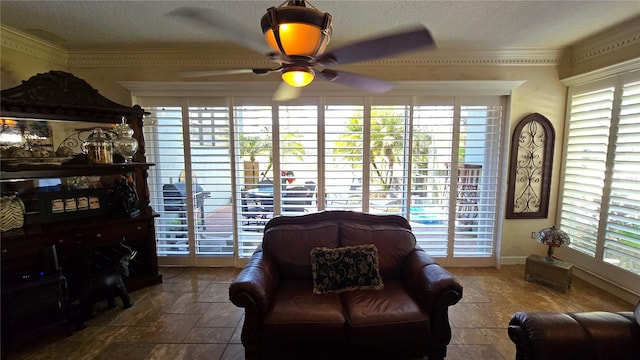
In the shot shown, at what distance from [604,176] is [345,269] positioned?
3.00 metres

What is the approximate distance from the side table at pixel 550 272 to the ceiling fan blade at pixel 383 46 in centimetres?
303

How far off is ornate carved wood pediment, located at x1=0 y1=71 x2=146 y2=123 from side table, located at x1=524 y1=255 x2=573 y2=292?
4.86 meters

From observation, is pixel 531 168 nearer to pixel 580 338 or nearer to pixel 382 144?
pixel 382 144

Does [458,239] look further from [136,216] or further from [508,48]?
[136,216]

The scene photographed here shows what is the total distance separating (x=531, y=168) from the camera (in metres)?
3.46

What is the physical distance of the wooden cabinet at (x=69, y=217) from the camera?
2260mm

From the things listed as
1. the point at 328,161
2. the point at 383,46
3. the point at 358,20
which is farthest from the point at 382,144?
the point at 383,46

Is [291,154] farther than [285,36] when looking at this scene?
Yes

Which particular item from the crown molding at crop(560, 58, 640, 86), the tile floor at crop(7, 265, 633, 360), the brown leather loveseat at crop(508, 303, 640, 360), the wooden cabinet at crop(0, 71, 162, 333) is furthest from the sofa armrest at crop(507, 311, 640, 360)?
the wooden cabinet at crop(0, 71, 162, 333)

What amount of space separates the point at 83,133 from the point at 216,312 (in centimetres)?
253

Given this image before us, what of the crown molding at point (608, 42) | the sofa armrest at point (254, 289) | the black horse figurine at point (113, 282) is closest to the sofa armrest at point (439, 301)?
the sofa armrest at point (254, 289)

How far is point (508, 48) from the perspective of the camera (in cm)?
322

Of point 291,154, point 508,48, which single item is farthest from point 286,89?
point 508,48

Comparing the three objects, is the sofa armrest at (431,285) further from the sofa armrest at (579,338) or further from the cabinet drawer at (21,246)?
the cabinet drawer at (21,246)
